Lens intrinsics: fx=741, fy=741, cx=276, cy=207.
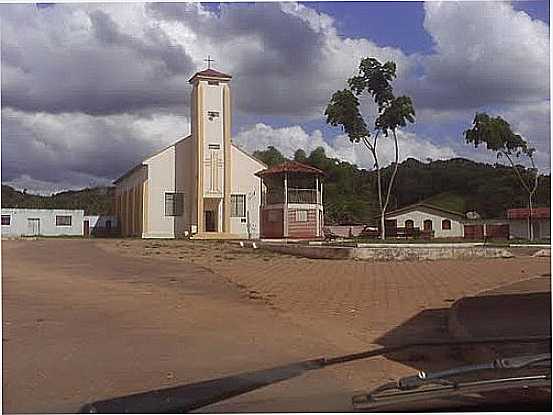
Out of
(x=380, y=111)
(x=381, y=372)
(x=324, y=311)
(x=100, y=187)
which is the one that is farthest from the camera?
(x=100, y=187)

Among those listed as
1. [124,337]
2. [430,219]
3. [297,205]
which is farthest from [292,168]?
[124,337]

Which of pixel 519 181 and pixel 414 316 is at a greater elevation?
pixel 519 181

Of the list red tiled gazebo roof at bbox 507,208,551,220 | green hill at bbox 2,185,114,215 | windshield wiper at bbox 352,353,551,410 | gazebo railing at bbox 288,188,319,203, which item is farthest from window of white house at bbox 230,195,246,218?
windshield wiper at bbox 352,353,551,410

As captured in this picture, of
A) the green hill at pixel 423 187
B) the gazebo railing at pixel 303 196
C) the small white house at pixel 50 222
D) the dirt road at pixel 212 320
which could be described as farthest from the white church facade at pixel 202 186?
the dirt road at pixel 212 320

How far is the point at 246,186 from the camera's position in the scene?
30.6 m

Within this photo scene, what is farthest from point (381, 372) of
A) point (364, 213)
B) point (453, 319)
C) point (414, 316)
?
point (364, 213)

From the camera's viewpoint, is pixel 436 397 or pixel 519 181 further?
pixel 519 181

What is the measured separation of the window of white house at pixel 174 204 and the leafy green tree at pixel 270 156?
388cm

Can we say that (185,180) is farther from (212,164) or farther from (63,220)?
(63,220)

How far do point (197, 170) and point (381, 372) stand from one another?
25208 mm

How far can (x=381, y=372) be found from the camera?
19.8 ft

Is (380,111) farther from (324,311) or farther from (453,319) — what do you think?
(453,319)

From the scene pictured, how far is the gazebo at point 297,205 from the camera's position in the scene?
2459 cm

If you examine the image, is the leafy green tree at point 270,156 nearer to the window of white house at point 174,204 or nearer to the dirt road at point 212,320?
the window of white house at point 174,204
